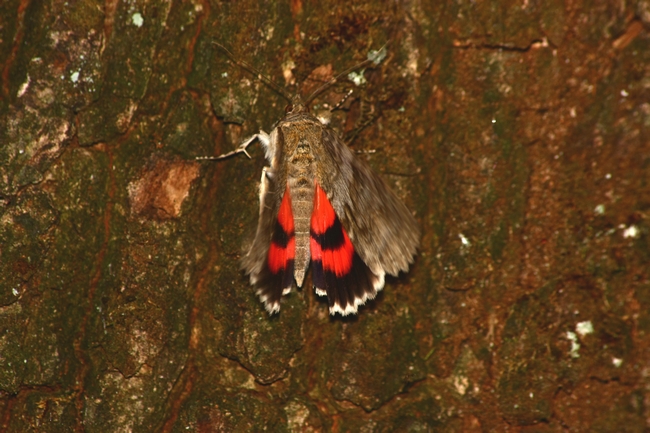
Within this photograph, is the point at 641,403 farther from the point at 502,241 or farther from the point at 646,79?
the point at 646,79

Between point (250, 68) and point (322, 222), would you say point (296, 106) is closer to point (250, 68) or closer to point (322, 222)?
point (250, 68)

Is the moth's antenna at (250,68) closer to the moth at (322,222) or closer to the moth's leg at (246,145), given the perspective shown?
the moth at (322,222)

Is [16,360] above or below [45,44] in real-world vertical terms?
below

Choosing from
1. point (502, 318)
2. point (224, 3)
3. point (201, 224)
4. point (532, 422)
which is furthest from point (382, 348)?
point (224, 3)

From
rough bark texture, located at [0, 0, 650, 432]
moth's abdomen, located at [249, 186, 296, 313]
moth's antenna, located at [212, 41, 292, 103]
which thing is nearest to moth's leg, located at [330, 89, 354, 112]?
rough bark texture, located at [0, 0, 650, 432]

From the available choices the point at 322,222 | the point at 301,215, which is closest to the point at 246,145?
the point at 301,215

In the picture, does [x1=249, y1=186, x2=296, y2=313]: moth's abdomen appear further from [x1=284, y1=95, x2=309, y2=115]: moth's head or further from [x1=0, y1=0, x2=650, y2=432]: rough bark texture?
[x1=284, y1=95, x2=309, y2=115]: moth's head

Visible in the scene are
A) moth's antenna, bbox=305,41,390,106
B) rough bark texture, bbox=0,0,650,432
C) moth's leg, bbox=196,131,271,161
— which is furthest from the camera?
moth's leg, bbox=196,131,271,161
